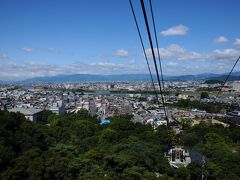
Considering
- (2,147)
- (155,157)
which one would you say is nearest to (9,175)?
(2,147)

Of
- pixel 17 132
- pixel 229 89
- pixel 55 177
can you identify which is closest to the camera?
pixel 55 177

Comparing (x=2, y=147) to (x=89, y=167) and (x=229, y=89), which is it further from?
(x=229, y=89)

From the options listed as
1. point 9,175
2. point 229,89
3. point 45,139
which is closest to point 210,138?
point 45,139

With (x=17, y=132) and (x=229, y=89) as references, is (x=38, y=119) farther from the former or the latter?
(x=229, y=89)

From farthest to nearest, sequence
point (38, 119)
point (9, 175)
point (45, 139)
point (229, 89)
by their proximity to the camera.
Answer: point (229, 89) → point (38, 119) → point (45, 139) → point (9, 175)

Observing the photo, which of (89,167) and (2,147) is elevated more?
(2,147)

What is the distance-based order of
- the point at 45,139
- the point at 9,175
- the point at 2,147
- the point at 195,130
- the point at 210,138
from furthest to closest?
1. the point at 195,130
2. the point at 210,138
3. the point at 45,139
4. the point at 2,147
5. the point at 9,175

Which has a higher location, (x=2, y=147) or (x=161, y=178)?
(x=2, y=147)

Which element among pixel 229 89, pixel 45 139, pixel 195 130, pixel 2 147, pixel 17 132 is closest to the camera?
pixel 2 147

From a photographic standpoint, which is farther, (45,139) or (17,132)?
(45,139)
